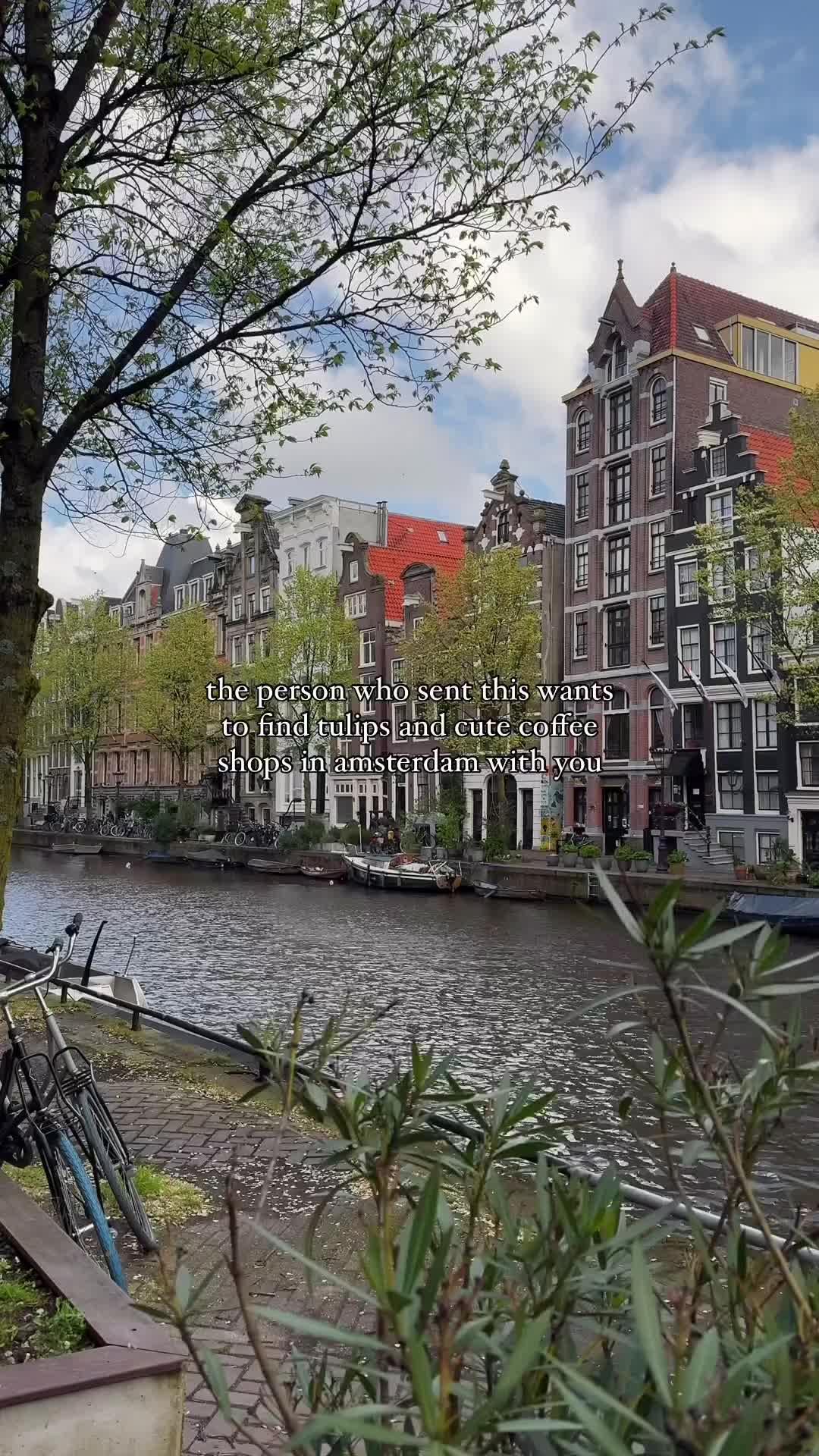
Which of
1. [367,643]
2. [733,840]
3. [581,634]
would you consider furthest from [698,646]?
[367,643]

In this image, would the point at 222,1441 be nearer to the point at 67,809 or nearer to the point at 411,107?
the point at 411,107

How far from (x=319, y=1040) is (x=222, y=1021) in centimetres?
1490

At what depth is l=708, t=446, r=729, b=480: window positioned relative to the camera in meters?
39.6

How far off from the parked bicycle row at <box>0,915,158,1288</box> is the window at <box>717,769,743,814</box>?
34178 mm

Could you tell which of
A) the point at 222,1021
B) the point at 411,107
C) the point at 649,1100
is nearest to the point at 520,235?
the point at 411,107

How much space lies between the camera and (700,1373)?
4.39ft

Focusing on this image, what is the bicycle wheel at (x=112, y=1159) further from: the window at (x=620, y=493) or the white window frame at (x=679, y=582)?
the window at (x=620, y=493)

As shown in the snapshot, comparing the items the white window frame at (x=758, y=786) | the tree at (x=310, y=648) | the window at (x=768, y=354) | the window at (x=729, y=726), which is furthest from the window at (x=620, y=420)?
the tree at (x=310, y=648)

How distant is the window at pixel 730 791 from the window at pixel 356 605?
25.5m

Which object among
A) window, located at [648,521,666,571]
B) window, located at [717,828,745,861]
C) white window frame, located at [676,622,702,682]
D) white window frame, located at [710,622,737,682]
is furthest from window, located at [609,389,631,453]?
window, located at [717,828,745,861]

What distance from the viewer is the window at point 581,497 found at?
154 ft

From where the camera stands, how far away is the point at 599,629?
45531 millimetres

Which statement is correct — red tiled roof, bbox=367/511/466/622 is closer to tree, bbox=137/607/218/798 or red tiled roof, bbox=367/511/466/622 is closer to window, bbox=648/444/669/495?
tree, bbox=137/607/218/798

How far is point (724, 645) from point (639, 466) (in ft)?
28.4
